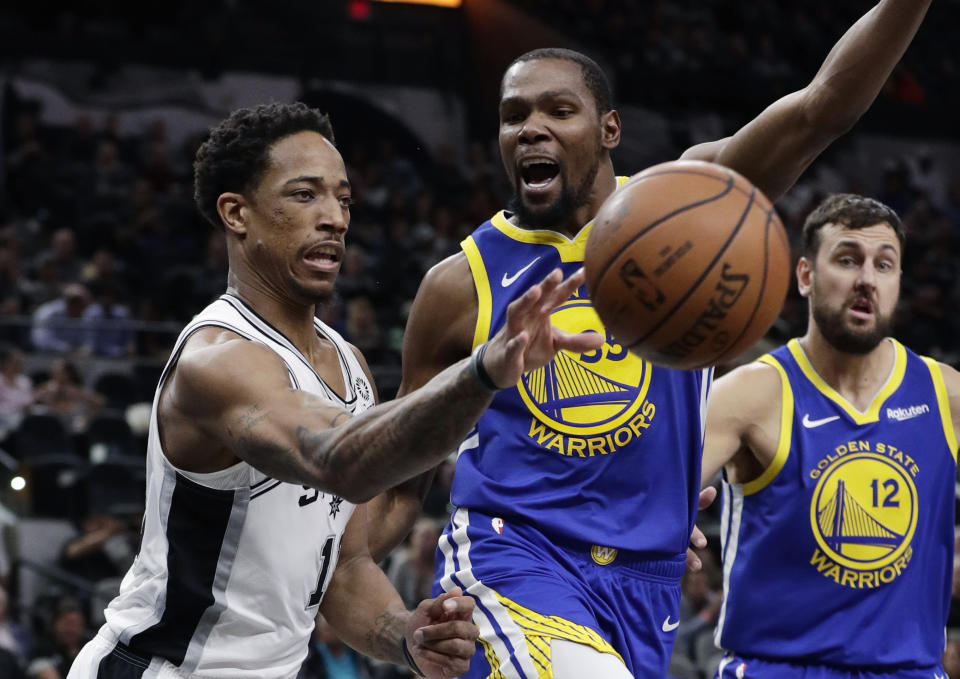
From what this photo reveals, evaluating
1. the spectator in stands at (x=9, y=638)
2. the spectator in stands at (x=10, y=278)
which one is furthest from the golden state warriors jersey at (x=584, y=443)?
the spectator in stands at (x=10, y=278)

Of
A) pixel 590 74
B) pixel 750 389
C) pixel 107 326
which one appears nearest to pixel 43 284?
pixel 107 326

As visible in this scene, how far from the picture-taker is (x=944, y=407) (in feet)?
14.1

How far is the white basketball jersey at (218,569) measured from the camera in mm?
2955

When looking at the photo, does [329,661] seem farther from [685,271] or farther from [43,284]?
[685,271]

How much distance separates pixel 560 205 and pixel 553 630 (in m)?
1.14

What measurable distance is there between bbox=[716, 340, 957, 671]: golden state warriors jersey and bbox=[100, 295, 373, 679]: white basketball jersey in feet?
5.65

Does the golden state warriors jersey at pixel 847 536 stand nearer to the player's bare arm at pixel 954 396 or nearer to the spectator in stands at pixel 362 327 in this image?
the player's bare arm at pixel 954 396

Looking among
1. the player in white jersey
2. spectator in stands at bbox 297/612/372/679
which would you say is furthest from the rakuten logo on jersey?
spectator in stands at bbox 297/612/372/679

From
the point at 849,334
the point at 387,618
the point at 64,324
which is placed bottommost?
the point at 64,324

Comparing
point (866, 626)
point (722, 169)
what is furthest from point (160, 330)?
point (722, 169)

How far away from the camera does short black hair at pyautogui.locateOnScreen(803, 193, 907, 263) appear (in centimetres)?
430

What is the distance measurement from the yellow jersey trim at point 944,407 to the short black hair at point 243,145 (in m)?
2.32

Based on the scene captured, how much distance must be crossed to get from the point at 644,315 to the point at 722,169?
47 cm

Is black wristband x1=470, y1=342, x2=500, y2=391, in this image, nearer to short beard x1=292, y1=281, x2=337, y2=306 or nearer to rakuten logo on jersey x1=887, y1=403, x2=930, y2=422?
short beard x1=292, y1=281, x2=337, y2=306
